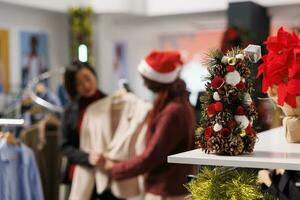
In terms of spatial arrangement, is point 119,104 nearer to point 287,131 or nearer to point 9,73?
point 287,131

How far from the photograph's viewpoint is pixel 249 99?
164 centimetres

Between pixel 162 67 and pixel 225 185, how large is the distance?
129 cm

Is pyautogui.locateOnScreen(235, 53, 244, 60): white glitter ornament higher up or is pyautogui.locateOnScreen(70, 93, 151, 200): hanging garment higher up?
pyautogui.locateOnScreen(235, 53, 244, 60): white glitter ornament

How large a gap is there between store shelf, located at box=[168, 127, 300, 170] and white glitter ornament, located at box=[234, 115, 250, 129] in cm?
9

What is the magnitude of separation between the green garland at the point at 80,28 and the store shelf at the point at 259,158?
17.3ft

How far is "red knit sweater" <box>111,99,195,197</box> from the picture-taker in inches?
104

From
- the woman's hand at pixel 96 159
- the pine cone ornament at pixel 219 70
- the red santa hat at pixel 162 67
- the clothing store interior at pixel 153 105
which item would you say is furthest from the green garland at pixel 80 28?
the pine cone ornament at pixel 219 70

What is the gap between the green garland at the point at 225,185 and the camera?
161cm

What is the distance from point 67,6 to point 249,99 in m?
5.33

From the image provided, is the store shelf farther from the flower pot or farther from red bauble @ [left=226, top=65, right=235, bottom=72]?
red bauble @ [left=226, top=65, right=235, bottom=72]

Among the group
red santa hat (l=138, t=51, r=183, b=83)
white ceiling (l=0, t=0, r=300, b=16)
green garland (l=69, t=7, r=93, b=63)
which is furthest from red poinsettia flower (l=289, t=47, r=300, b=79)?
green garland (l=69, t=7, r=93, b=63)

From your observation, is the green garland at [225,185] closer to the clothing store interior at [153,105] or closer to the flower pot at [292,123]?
the clothing store interior at [153,105]

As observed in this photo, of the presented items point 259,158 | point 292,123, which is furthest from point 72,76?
point 259,158

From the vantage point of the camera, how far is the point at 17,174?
2.75 metres
